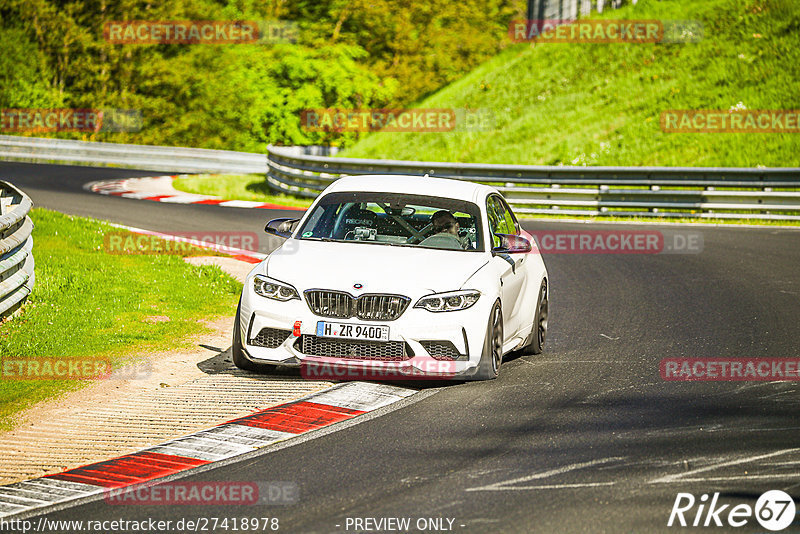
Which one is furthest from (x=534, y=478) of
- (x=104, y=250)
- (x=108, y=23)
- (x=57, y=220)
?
(x=108, y=23)

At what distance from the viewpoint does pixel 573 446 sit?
274 inches

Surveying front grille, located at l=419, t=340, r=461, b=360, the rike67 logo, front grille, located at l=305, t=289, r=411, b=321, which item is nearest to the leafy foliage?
front grille, located at l=305, t=289, r=411, b=321

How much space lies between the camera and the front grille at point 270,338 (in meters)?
8.59

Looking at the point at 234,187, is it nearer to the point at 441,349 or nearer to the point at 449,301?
the point at 449,301

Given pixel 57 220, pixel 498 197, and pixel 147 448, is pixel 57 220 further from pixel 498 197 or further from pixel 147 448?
pixel 147 448

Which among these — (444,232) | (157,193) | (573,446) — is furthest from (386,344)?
(157,193)

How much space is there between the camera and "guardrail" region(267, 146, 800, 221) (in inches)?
910

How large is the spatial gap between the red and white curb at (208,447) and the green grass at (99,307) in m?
1.32

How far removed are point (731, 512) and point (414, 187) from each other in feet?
17.0

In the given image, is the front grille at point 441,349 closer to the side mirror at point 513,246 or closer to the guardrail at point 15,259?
the side mirror at point 513,246

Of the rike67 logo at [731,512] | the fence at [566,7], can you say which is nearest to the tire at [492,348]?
the rike67 logo at [731,512]

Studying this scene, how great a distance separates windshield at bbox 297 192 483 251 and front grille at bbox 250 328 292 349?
1333 millimetres

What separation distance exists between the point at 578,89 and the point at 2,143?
66.3 feet

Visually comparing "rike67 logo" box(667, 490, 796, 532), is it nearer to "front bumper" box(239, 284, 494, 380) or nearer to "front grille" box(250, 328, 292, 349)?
"front bumper" box(239, 284, 494, 380)
